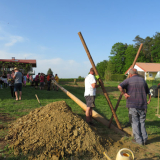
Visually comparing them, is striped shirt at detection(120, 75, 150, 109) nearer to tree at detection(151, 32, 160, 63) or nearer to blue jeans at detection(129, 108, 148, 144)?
blue jeans at detection(129, 108, 148, 144)

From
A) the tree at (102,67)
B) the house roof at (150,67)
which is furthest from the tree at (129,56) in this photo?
the tree at (102,67)

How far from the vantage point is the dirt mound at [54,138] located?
140 inches

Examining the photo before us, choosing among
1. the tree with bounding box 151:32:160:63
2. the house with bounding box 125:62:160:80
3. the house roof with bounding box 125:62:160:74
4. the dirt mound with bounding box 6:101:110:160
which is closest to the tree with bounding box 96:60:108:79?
the tree with bounding box 151:32:160:63

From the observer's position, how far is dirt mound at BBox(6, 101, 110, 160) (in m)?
3.56

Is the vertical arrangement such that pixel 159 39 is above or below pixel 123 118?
above

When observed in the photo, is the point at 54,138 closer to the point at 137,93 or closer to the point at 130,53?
the point at 137,93

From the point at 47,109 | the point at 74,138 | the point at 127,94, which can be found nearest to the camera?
the point at 74,138

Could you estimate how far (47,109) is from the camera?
5121 mm

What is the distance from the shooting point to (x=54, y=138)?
387 centimetres

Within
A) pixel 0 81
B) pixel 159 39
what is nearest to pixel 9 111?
pixel 0 81

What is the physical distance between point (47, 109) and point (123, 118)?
3342 millimetres

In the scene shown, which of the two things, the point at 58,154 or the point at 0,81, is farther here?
the point at 0,81

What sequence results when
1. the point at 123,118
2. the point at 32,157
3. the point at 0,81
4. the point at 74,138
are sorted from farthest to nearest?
→ the point at 0,81 < the point at 123,118 < the point at 74,138 < the point at 32,157

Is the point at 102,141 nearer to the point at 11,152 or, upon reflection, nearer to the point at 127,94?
the point at 127,94
